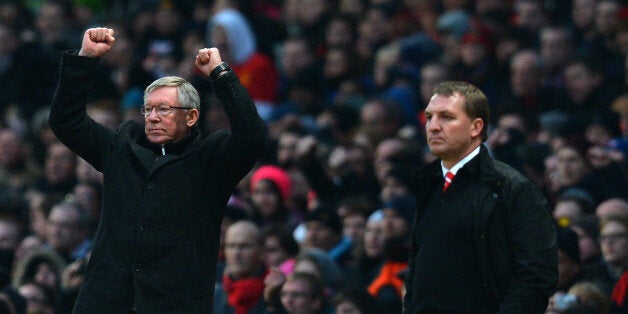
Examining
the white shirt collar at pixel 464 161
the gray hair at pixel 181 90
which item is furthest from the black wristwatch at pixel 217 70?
the white shirt collar at pixel 464 161

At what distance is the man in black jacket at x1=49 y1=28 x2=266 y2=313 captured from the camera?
19.9 ft

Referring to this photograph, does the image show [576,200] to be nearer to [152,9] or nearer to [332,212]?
[332,212]

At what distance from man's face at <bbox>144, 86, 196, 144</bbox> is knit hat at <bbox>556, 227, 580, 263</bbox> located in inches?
116

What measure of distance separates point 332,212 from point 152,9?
22.3ft

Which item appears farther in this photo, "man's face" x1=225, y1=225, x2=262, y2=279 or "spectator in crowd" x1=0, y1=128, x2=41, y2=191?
"spectator in crowd" x1=0, y1=128, x2=41, y2=191

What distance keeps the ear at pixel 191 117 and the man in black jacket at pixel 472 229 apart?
1.05 metres

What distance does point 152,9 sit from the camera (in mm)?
16938

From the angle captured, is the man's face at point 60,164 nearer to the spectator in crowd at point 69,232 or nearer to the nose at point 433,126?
the spectator in crowd at point 69,232

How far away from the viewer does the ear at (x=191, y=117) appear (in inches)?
247

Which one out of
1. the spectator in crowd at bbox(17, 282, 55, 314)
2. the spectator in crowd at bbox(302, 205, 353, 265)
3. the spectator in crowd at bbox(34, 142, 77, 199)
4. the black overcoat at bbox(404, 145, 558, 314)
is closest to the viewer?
the black overcoat at bbox(404, 145, 558, 314)

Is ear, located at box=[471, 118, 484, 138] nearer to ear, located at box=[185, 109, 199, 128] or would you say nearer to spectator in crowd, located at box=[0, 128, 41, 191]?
ear, located at box=[185, 109, 199, 128]

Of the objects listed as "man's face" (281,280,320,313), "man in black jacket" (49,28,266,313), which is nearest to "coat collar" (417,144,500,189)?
"man in black jacket" (49,28,266,313)

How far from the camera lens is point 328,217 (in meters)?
10.8

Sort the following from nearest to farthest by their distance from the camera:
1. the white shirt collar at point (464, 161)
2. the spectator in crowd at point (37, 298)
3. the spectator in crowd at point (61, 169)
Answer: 1. the white shirt collar at point (464, 161)
2. the spectator in crowd at point (37, 298)
3. the spectator in crowd at point (61, 169)
